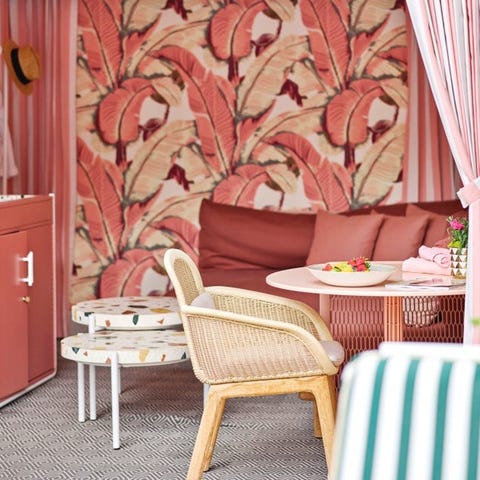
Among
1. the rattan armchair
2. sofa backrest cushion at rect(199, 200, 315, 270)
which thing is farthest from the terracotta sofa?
the rattan armchair

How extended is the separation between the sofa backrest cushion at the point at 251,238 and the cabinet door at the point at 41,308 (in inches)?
44.1

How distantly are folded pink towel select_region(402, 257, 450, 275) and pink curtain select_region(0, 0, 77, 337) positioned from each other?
2.97m

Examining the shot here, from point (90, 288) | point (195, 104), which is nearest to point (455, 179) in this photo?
point (195, 104)

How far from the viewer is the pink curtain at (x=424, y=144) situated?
227 inches

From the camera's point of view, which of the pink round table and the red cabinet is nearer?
the pink round table

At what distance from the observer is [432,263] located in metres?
3.73

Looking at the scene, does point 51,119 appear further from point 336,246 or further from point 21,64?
point 336,246

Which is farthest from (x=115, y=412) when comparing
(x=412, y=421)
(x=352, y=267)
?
(x=412, y=421)

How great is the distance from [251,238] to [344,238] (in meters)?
0.70

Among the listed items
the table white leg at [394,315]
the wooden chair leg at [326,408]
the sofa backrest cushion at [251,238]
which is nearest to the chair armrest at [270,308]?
the table white leg at [394,315]

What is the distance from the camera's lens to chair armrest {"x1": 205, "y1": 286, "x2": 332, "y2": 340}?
12.0 feet

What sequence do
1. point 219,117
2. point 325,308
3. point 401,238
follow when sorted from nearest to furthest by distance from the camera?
point 325,308 < point 401,238 < point 219,117

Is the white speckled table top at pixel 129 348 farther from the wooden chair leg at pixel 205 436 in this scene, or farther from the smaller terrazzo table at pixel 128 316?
the wooden chair leg at pixel 205 436

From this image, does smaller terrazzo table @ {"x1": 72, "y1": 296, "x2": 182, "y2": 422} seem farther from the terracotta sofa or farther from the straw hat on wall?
the straw hat on wall
